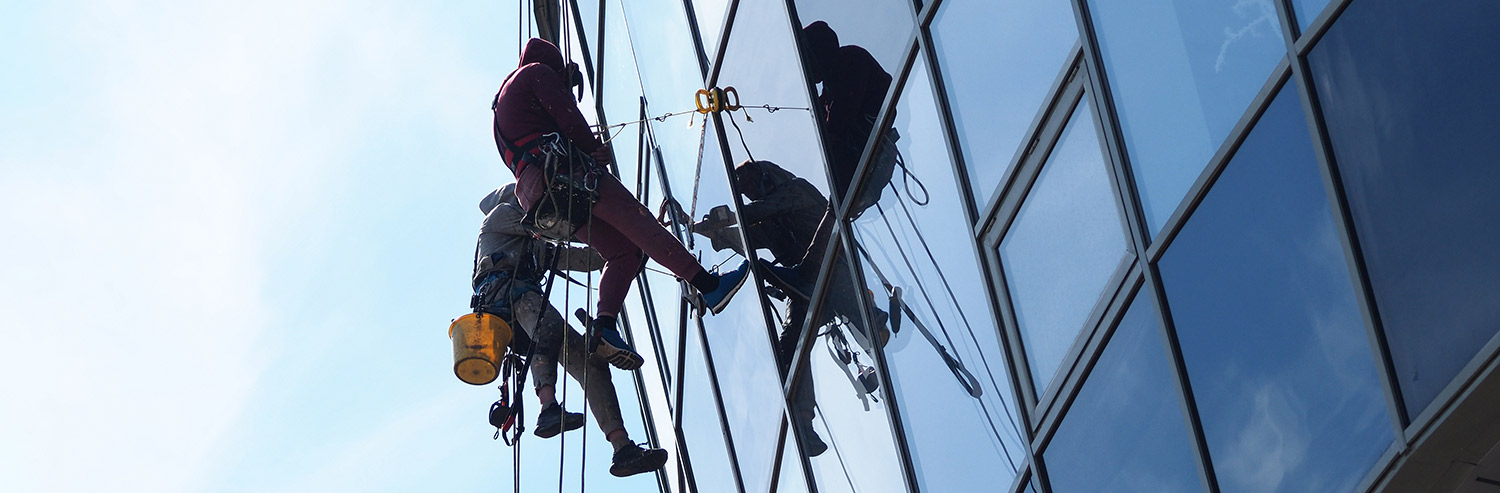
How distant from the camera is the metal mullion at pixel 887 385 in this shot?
8.56m

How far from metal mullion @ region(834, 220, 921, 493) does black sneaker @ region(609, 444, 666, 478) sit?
236cm

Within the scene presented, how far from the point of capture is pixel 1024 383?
7293mm

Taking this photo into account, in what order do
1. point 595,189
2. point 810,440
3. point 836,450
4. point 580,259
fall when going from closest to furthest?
point 836,450, point 810,440, point 595,189, point 580,259

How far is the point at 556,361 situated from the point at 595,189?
151 centimetres

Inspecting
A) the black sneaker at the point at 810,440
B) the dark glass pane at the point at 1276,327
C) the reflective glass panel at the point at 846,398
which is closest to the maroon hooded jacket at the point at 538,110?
the reflective glass panel at the point at 846,398

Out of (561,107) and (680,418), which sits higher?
(680,418)

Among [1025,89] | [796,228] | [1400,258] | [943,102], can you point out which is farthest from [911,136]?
[1400,258]

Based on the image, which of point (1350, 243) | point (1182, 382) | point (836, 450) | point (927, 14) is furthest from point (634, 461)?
point (1350, 243)

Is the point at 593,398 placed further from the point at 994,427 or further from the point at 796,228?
the point at 994,427

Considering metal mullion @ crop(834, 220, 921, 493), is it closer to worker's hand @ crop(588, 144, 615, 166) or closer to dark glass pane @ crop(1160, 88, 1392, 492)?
worker's hand @ crop(588, 144, 615, 166)

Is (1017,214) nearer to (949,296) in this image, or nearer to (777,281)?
(949,296)

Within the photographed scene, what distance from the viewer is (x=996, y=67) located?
7.53 meters

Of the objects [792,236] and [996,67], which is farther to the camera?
[792,236]

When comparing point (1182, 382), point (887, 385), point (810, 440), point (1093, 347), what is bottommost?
point (1182, 382)
